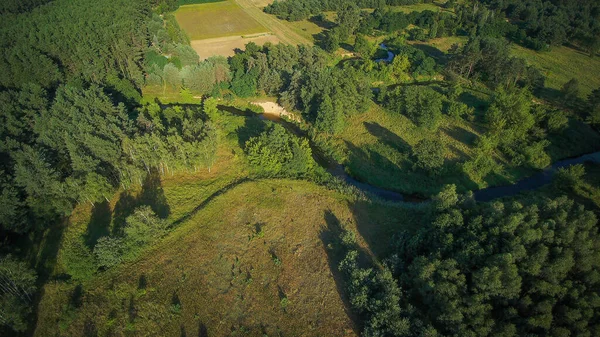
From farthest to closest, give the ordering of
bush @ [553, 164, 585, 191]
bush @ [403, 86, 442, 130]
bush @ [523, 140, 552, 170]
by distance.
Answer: bush @ [403, 86, 442, 130] → bush @ [523, 140, 552, 170] → bush @ [553, 164, 585, 191]

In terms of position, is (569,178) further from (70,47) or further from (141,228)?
(70,47)

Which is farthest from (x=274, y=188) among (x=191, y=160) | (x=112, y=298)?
(x=112, y=298)

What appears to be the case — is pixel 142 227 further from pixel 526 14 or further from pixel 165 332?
pixel 526 14

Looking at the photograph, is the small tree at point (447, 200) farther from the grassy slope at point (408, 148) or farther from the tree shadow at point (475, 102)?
the tree shadow at point (475, 102)

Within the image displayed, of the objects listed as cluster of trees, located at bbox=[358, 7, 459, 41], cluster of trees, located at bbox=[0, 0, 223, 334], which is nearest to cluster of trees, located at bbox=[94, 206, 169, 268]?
cluster of trees, located at bbox=[0, 0, 223, 334]

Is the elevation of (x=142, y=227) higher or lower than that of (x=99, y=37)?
lower

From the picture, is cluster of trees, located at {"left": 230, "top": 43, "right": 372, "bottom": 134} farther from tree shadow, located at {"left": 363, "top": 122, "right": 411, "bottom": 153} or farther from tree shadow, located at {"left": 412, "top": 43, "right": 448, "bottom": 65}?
tree shadow, located at {"left": 412, "top": 43, "right": 448, "bottom": 65}
